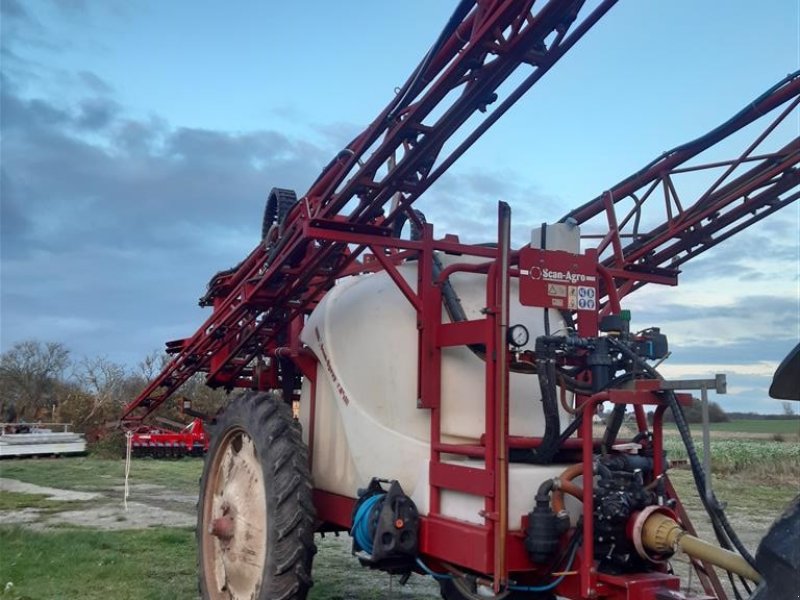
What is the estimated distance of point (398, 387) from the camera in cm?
466

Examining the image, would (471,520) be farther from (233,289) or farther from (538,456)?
(233,289)

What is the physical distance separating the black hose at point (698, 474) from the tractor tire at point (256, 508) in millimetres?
2232

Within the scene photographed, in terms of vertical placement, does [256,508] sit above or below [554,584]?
above

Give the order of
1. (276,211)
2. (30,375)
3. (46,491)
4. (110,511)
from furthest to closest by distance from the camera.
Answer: (30,375) → (46,491) → (110,511) → (276,211)

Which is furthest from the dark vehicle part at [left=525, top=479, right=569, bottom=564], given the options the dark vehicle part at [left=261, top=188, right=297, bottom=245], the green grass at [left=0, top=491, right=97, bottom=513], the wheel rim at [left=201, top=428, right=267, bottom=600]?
the green grass at [left=0, top=491, right=97, bottom=513]

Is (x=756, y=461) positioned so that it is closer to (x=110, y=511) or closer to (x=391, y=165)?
(x=110, y=511)

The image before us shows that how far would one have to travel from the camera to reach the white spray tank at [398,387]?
14.8 ft

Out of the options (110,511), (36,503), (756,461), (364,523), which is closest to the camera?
(364,523)

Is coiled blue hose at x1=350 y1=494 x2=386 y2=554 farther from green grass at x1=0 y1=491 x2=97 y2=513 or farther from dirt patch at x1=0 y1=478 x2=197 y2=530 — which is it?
green grass at x1=0 y1=491 x2=97 y2=513

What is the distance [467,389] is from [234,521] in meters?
2.07

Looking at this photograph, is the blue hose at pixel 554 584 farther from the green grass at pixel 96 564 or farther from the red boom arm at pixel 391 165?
the green grass at pixel 96 564

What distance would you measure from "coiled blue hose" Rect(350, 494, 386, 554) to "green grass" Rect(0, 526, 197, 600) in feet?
9.52

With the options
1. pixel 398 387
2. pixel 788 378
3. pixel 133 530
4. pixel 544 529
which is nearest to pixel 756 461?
pixel 133 530

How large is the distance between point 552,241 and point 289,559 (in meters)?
2.41
